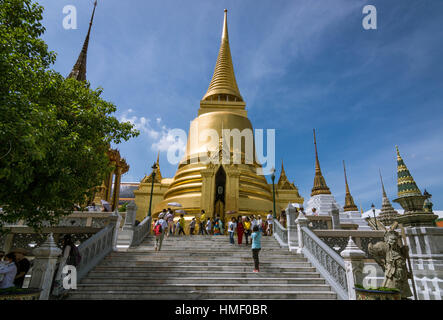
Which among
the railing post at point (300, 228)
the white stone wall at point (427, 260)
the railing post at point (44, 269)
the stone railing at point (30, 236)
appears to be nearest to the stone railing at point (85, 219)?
the stone railing at point (30, 236)

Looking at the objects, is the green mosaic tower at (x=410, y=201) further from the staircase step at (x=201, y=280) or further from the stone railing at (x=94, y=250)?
the stone railing at (x=94, y=250)

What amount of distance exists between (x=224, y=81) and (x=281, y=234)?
74.5ft

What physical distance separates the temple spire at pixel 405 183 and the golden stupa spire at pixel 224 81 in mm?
18949

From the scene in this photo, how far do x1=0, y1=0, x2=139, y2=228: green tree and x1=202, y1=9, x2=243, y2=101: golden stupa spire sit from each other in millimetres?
20325

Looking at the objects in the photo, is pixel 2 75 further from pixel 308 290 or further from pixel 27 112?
pixel 308 290

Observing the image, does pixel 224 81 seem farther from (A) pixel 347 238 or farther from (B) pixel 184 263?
(B) pixel 184 263

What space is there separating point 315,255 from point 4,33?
10251mm

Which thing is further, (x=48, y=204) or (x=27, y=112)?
(x=48, y=204)

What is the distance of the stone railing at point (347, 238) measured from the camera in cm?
941

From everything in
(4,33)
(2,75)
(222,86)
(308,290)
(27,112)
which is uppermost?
(222,86)

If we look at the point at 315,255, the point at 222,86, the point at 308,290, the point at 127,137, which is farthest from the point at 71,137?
the point at 222,86

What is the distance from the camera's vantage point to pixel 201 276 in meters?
7.59

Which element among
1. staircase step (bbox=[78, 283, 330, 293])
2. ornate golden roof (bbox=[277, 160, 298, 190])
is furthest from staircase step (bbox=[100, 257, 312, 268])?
ornate golden roof (bbox=[277, 160, 298, 190])

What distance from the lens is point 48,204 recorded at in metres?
6.69
